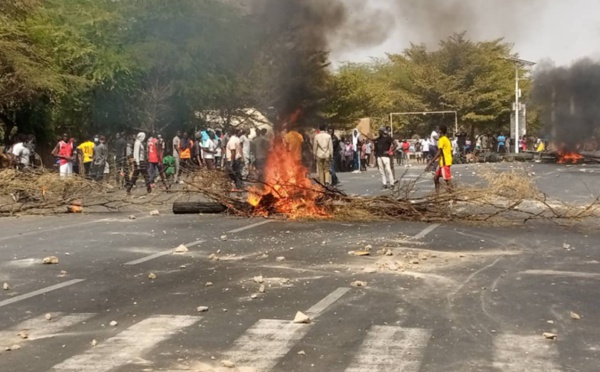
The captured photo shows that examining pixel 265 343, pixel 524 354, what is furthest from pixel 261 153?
pixel 524 354

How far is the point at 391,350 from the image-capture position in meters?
5.96

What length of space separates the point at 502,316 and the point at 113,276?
4407 millimetres

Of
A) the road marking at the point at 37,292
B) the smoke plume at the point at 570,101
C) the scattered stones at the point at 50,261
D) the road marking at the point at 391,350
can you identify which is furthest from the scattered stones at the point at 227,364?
the smoke plume at the point at 570,101

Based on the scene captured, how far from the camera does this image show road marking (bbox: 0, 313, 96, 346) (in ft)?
21.4

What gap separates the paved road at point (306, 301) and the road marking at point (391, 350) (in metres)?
0.01

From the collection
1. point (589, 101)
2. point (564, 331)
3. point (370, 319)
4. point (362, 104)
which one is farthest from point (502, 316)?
point (362, 104)

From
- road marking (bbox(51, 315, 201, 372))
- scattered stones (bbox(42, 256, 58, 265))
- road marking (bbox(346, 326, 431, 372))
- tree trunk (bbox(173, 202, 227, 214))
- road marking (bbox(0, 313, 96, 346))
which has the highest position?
tree trunk (bbox(173, 202, 227, 214))

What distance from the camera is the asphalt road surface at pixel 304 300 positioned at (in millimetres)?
5828

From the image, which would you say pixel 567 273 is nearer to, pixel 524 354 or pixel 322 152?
pixel 524 354

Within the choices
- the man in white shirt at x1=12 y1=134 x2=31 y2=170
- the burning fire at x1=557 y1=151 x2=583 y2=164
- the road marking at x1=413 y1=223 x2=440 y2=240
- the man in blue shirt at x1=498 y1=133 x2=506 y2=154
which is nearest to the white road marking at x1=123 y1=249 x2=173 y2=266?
the road marking at x1=413 y1=223 x2=440 y2=240

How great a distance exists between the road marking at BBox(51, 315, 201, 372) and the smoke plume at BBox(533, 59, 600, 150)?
38.6 meters

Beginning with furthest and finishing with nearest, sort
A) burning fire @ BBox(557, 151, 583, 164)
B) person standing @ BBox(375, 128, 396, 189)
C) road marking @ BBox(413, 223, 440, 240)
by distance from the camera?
burning fire @ BBox(557, 151, 583, 164) → person standing @ BBox(375, 128, 396, 189) → road marking @ BBox(413, 223, 440, 240)

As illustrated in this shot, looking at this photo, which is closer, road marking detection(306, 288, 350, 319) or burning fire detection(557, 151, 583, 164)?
road marking detection(306, 288, 350, 319)

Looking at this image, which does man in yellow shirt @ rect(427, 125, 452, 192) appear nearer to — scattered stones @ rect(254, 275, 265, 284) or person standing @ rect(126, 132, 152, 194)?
person standing @ rect(126, 132, 152, 194)
